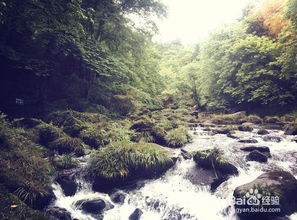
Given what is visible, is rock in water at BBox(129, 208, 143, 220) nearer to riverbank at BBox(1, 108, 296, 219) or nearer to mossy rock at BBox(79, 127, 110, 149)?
riverbank at BBox(1, 108, 296, 219)

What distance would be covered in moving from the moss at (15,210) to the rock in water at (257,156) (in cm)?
759

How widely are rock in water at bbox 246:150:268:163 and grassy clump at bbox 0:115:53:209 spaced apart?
25.6 ft

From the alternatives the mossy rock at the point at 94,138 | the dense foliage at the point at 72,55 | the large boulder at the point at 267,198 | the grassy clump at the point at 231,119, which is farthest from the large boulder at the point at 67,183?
the grassy clump at the point at 231,119

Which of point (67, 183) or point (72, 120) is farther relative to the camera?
point (72, 120)

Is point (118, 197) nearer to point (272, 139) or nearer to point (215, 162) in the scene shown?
point (215, 162)

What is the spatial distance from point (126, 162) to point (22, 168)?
3.60 metres

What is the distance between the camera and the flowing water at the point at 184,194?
677 centimetres

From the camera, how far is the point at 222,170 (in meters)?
8.09

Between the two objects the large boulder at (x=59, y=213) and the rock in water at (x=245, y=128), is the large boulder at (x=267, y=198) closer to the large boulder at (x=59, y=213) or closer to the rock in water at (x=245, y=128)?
the large boulder at (x=59, y=213)

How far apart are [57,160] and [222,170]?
261 inches

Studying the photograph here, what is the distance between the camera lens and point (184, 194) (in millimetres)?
7621

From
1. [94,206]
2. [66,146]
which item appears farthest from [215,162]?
[66,146]

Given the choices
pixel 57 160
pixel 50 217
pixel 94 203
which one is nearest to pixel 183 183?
pixel 94 203

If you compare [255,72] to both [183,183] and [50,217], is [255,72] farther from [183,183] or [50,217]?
[50,217]
